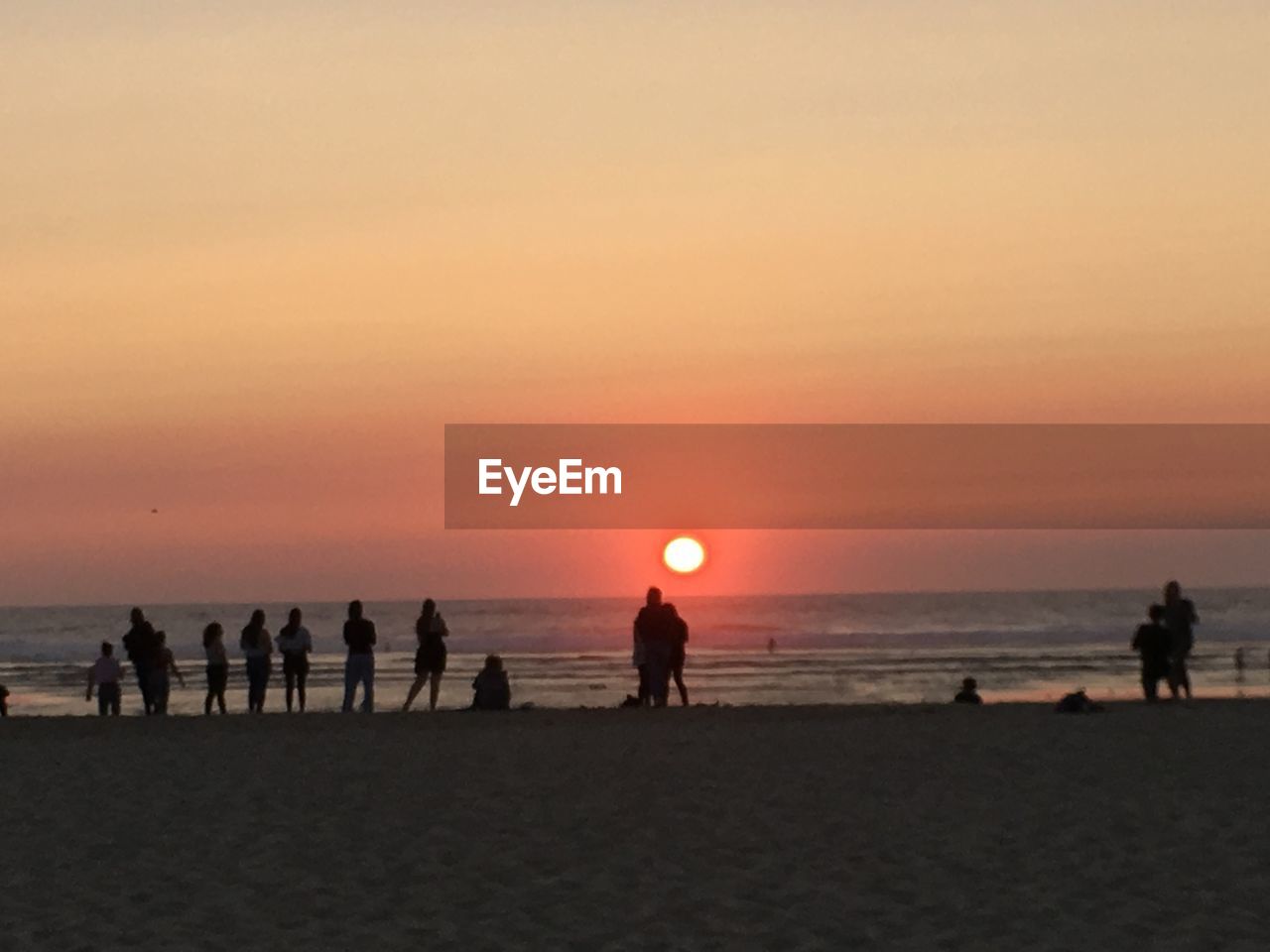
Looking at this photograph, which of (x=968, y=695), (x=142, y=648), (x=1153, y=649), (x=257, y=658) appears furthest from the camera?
(x=968, y=695)

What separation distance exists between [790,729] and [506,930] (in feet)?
34.8

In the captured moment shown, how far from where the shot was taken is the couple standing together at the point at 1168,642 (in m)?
21.8

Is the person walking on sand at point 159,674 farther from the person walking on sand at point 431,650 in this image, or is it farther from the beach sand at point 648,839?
the beach sand at point 648,839

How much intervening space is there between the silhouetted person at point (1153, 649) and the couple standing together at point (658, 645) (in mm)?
5773

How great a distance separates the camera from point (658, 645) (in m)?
22.1

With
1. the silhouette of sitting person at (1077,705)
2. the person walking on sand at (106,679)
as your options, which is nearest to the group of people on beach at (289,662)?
the person walking on sand at (106,679)

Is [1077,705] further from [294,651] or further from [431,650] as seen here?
[294,651]

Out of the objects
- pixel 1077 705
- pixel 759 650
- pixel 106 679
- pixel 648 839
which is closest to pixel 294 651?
pixel 106 679

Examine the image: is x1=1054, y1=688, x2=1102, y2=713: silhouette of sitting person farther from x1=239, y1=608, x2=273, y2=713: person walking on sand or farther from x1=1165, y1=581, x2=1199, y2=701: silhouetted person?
x1=239, y1=608, x2=273, y2=713: person walking on sand

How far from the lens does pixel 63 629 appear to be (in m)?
104

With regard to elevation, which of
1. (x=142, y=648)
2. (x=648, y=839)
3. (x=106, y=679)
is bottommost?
(x=648, y=839)

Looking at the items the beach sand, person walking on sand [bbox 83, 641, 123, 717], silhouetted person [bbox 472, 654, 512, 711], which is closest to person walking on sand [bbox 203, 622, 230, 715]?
person walking on sand [bbox 83, 641, 123, 717]

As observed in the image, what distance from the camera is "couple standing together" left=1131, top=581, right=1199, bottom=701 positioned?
21.8m

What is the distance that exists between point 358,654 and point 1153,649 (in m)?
10.2
